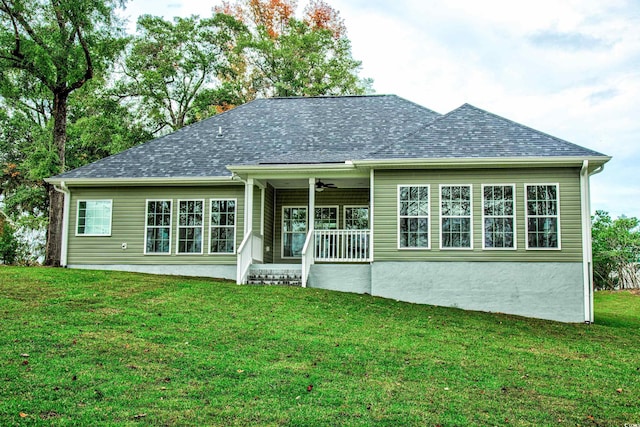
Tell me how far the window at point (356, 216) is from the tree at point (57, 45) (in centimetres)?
929

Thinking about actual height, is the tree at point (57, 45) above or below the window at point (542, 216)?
above

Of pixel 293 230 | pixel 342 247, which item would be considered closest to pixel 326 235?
pixel 342 247

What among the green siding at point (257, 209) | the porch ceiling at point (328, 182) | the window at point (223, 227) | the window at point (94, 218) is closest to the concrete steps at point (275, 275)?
the green siding at point (257, 209)

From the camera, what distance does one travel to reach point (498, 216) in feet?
46.2

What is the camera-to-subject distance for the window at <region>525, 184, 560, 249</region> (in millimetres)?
13820

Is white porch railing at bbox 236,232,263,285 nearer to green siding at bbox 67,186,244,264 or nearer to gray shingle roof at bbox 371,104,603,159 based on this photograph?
green siding at bbox 67,186,244,264

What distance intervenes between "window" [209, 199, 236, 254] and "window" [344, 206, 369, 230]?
10.6 ft

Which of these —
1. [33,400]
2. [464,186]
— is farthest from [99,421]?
[464,186]

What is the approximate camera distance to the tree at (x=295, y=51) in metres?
29.1

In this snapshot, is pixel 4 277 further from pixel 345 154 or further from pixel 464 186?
pixel 464 186

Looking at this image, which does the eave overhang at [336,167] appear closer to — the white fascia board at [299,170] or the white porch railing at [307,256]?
the white fascia board at [299,170]

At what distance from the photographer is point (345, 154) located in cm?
1627

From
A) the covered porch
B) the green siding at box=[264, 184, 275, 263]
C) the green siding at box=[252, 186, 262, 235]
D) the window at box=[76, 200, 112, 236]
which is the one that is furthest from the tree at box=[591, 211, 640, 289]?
the window at box=[76, 200, 112, 236]

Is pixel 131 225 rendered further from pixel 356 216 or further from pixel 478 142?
pixel 478 142
